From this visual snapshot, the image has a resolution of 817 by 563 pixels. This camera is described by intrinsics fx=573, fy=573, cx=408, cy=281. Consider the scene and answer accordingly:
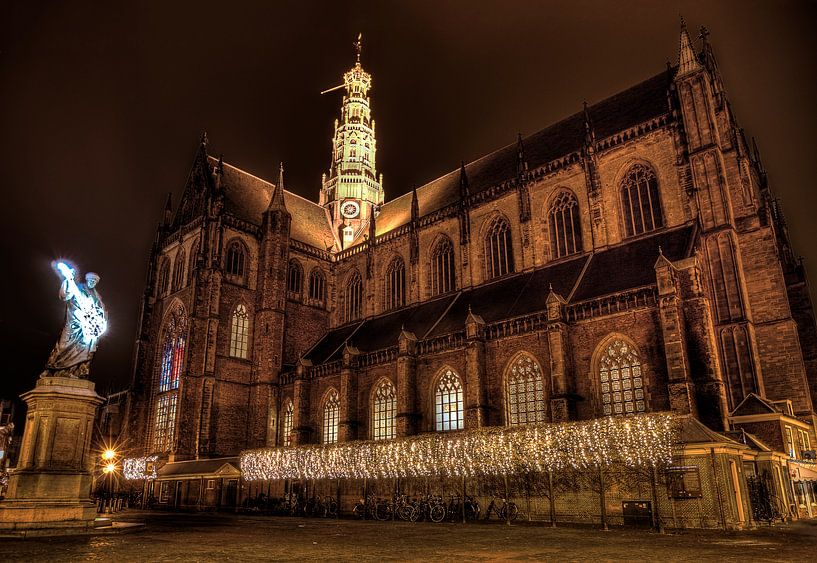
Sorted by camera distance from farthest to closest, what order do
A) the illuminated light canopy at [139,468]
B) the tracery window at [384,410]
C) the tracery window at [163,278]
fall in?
the tracery window at [163,278] < the illuminated light canopy at [139,468] < the tracery window at [384,410]

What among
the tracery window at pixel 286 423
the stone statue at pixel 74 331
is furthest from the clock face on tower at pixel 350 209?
the stone statue at pixel 74 331

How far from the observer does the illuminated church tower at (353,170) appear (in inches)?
2117

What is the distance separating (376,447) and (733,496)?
1562 cm

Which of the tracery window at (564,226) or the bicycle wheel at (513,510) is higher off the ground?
the tracery window at (564,226)

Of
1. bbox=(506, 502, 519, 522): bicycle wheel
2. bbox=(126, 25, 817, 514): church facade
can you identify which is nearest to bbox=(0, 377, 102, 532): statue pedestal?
bbox=(506, 502, 519, 522): bicycle wheel

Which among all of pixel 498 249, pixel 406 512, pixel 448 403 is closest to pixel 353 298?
pixel 498 249

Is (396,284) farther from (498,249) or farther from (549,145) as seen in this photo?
(549,145)

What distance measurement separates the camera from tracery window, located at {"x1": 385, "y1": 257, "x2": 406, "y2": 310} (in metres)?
42.2

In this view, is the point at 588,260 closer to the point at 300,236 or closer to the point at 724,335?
the point at 724,335

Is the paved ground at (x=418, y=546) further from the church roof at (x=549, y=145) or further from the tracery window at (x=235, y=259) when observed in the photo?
the tracery window at (x=235, y=259)

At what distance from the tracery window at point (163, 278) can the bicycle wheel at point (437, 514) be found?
30693 millimetres

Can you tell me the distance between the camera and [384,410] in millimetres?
34000

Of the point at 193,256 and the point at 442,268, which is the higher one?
the point at 193,256

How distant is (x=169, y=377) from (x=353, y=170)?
2600 centimetres
